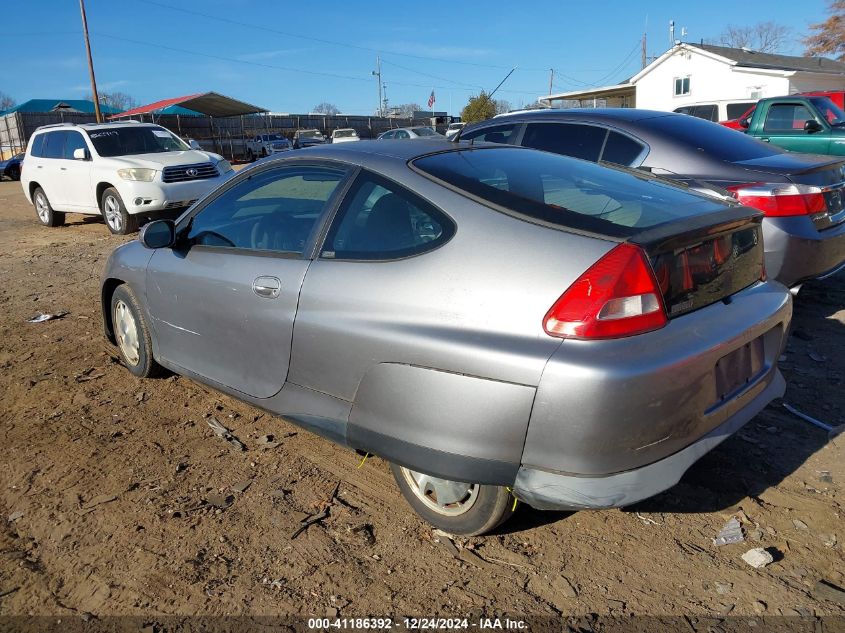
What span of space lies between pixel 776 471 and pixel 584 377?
1.70 metres

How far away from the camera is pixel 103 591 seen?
2.57m

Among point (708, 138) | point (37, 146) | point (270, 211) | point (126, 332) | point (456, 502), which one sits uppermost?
point (37, 146)

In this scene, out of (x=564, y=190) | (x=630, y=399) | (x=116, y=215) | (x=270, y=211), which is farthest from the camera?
(x=116, y=215)

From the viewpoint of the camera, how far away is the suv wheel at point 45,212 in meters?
12.8

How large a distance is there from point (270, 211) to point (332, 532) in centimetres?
178

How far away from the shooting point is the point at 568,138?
5863 mm

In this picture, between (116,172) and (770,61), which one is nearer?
(116,172)

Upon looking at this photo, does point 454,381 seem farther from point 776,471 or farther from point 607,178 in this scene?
point 776,471

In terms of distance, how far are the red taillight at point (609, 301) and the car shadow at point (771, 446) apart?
1.09 m

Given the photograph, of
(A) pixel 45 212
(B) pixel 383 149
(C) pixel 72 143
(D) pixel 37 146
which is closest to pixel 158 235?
(B) pixel 383 149

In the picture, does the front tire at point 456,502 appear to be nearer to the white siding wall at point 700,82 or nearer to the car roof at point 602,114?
the car roof at point 602,114

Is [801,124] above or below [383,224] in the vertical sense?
above

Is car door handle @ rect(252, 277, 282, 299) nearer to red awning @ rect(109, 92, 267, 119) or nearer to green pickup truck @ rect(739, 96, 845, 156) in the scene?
green pickup truck @ rect(739, 96, 845, 156)

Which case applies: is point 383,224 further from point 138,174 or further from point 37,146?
point 37,146
